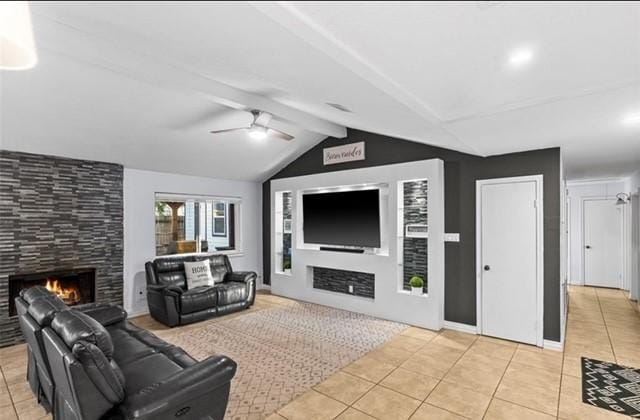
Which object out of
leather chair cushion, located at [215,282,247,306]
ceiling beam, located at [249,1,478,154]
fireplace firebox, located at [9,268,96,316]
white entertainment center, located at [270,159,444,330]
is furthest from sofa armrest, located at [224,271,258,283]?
ceiling beam, located at [249,1,478,154]

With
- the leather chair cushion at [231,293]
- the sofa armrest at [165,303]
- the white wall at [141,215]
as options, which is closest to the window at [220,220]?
the white wall at [141,215]

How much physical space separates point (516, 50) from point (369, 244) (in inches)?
152

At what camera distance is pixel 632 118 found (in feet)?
8.59

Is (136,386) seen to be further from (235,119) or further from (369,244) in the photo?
(369,244)

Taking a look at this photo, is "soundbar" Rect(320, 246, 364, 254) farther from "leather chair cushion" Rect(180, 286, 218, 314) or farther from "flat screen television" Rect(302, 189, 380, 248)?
"leather chair cushion" Rect(180, 286, 218, 314)

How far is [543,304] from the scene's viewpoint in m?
3.87

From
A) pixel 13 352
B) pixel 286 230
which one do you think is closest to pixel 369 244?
pixel 286 230

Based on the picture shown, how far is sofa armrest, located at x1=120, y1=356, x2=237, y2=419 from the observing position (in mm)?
1797

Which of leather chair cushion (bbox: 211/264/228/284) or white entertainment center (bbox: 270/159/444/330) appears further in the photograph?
A: leather chair cushion (bbox: 211/264/228/284)

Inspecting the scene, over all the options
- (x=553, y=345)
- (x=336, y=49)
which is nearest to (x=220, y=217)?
(x=336, y=49)

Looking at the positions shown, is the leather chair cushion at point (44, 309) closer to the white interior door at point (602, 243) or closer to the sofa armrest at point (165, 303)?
the sofa armrest at point (165, 303)

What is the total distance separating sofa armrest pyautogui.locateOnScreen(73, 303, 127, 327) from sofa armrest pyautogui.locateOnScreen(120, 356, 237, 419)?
1.85m

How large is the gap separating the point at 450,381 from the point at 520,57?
9.26 ft

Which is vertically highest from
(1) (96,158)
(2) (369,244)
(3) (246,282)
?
(1) (96,158)
